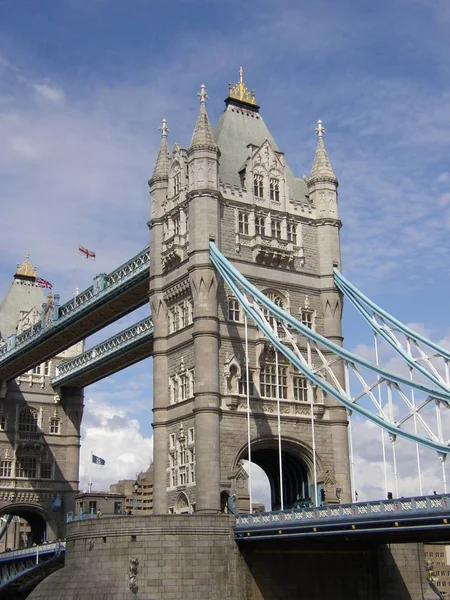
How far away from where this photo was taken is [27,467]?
7694 cm

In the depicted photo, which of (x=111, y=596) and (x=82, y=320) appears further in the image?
(x=82, y=320)

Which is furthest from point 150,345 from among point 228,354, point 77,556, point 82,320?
point 77,556

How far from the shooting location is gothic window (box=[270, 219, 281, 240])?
5038 cm

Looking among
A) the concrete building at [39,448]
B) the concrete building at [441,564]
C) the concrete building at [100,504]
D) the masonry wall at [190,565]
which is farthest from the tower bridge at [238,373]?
the concrete building at [441,564]

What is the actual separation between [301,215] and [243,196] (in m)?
4.09

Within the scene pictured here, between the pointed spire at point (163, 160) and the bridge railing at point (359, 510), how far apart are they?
22187 millimetres

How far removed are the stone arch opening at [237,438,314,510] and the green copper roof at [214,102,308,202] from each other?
15060mm

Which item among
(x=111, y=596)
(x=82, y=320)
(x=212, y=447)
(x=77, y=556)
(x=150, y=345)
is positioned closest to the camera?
(x=111, y=596)

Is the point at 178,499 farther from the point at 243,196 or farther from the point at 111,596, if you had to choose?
the point at 243,196

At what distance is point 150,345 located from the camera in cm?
5866

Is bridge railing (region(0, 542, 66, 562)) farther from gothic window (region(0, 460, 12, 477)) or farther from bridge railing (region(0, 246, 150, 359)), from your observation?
bridge railing (region(0, 246, 150, 359))

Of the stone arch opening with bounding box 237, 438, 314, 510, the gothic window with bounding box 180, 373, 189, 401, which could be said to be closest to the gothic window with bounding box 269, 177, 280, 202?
Result: the gothic window with bounding box 180, 373, 189, 401

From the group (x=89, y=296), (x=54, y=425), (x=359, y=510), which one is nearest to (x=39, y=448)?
(x=54, y=425)

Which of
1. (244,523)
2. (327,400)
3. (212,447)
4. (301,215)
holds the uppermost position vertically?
(301,215)
